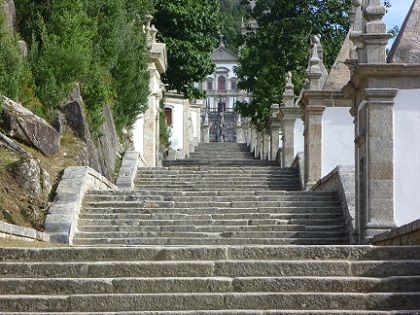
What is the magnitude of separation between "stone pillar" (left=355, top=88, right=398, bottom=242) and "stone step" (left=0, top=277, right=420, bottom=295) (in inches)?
179

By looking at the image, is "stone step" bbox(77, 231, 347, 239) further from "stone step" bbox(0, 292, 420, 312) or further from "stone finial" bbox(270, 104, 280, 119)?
"stone finial" bbox(270, 104, 280, 119)

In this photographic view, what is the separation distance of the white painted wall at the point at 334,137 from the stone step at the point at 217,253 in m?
13.2

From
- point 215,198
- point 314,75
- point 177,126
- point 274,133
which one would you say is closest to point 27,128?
point 215,198

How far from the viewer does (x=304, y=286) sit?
33.4 ft

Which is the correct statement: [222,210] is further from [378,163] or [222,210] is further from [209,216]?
[378,163]

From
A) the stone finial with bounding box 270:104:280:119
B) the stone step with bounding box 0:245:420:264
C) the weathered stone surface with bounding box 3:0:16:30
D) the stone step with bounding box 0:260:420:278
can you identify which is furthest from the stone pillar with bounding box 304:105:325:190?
the stone step with bounding box 0:260:420:278

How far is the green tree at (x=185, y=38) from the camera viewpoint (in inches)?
1495

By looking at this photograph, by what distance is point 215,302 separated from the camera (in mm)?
9953

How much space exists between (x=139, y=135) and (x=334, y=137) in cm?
838

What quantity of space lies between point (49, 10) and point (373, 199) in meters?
10.7

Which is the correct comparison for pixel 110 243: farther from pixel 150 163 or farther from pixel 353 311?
pixel 150 163

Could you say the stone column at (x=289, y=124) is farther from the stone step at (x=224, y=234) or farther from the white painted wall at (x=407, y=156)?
the white painted wall at (x=407, y=156)

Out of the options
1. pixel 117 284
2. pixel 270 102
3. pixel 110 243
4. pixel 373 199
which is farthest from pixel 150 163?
pixel 117 284

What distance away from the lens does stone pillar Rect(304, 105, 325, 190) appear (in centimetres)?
2414
